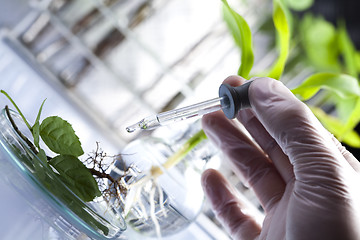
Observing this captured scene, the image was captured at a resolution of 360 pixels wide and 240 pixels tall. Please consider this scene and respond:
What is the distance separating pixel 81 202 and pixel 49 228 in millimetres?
38

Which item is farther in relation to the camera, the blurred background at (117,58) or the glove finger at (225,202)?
the blurred background at (117,58)

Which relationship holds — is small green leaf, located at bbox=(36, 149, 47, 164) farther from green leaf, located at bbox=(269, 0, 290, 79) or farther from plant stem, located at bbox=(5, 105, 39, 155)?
green leaf, located at bbox=(269, 0, 290, 79)

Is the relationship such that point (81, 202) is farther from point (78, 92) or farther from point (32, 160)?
point (78, 92)

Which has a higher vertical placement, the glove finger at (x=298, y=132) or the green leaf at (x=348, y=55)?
the glove finger at (x=298, y=132)

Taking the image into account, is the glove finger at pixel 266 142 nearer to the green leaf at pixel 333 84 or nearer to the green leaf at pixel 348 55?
the green leaf at pixel 333 84

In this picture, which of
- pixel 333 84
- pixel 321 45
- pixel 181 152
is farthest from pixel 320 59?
pixel 181 152

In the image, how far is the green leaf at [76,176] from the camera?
400 mm

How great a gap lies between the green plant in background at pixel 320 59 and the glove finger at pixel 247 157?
0.10 metres

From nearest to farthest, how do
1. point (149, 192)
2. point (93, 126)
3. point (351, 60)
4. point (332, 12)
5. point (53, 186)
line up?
1. point (53, 186)
2. point (149, 192)
3. point (93, 126)
4. point (351, 60)
5. point (332, 12)

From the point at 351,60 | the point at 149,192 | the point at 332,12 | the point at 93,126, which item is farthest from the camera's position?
the point at 332,12

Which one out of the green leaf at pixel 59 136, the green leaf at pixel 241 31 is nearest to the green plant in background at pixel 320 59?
the green leaf at pixel 241 31

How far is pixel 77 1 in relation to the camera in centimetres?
82

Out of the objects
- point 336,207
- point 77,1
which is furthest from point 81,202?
point 77,1

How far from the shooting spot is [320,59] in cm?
98
